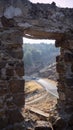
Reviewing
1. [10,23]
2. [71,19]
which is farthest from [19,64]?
[71,19]

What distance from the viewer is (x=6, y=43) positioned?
453cm

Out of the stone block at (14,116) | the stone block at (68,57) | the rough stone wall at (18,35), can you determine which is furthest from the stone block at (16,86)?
the stone block at (68,57)

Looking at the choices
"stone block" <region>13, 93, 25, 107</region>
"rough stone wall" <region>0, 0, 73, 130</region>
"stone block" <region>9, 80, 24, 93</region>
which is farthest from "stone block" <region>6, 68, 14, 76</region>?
"stone block" <region>13, 93, 25, 107</region>

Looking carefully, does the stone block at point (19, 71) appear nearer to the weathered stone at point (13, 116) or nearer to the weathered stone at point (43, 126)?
the weathered stone at point (13, 116)

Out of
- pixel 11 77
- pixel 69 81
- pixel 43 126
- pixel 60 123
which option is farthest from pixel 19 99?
pixel 69 81

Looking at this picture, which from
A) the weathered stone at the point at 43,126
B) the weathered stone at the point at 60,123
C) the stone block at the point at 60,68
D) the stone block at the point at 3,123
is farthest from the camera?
the stone block at the point at 60,68

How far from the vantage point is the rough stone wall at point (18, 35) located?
4.48 metres

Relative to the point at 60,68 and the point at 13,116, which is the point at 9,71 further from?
the point at 60,68

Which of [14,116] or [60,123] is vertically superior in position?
[14,116]

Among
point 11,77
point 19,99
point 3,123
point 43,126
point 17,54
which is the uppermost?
point 17,54

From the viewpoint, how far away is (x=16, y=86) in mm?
4547

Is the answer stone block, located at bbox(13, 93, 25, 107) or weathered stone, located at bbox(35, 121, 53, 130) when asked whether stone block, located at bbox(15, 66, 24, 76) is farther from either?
weathered stone, located at bbox(35, 121, 53, 130)

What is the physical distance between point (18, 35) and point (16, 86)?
98cm

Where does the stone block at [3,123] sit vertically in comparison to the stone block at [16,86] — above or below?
below
